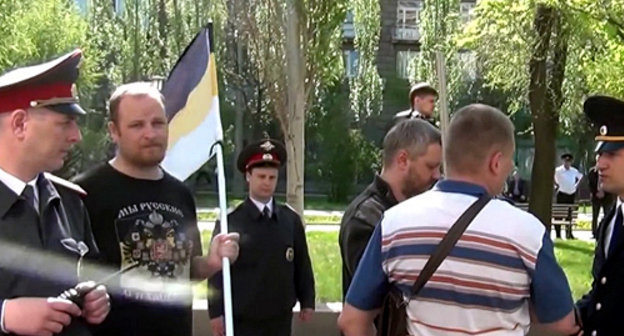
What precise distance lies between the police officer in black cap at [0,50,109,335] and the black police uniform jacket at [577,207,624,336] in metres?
2.12

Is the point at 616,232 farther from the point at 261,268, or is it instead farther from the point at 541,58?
the point at 541,58

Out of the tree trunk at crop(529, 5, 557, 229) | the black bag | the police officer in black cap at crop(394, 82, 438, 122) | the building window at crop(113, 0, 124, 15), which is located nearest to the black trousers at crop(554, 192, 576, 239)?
the tree trunk at crop(529, 5, 557, 229)

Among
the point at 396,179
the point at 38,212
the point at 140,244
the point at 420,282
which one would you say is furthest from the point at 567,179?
the point at 38,212

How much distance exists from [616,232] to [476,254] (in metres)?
1.29

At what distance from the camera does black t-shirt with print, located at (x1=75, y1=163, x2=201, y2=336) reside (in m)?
3.97

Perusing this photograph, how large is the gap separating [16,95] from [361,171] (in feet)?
122

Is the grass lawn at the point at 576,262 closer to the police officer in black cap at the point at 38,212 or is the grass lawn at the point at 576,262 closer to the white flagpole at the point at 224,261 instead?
the white flagpole at the point at 224,261

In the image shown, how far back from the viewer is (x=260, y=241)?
571 cm

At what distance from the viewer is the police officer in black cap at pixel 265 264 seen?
565 centimetres

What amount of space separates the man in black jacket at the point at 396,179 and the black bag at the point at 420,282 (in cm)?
86

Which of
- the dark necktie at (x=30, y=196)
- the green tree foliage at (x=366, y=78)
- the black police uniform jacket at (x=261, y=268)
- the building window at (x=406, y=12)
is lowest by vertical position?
the green tree foliage at (x=366, y=78)

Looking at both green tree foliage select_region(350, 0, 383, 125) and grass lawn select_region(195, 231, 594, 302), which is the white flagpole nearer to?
→ grass lawn select_region(195, 231, 594, 302)

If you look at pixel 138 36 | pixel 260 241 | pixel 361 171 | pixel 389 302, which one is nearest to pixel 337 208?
pixel 361 171

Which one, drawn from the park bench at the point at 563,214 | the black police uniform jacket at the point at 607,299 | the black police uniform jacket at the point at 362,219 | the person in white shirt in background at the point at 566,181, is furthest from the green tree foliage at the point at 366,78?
the black police uniform jacket at the point at 607,299
